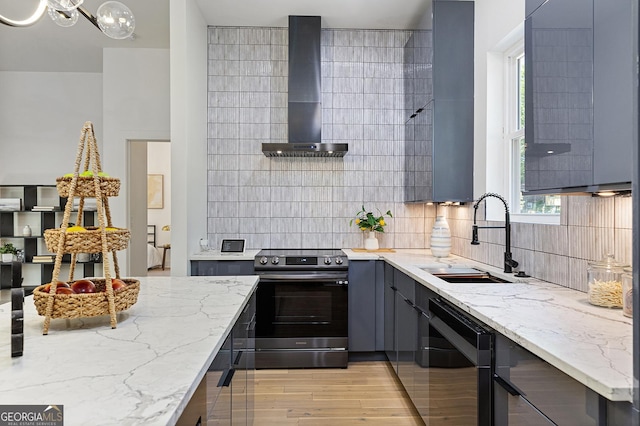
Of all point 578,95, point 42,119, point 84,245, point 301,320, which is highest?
point 42,119

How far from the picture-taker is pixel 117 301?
1.29 metres

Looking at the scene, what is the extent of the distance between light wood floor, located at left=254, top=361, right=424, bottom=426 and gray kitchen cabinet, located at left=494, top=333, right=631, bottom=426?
1.32m

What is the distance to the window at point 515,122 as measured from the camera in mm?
2781

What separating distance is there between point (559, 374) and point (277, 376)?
8.33 feet

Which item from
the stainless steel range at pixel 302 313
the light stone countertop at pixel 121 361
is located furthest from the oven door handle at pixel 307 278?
the light stone countertop at pixel 121 361

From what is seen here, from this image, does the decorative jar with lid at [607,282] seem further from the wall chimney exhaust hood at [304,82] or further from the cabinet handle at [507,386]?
the wall chimney exhaust hood at [304,82]

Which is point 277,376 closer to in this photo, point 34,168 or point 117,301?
point 117,301

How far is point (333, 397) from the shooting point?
2.92 meters

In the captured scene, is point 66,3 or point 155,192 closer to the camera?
point 66,3

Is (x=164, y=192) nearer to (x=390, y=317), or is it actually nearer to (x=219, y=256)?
(x=219, y=256)

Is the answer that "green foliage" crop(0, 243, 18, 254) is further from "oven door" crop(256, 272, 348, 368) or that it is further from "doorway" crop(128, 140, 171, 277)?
"oven door" crop(256, 272, 348, 368)

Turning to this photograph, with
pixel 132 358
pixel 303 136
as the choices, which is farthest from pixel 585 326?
pixel 303 136

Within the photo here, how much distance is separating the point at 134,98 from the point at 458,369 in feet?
14.6

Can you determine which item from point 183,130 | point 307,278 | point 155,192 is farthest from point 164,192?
point 307,278
